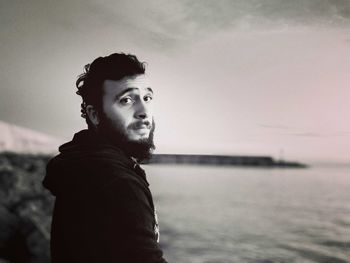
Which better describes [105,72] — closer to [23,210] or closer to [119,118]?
[119,118]

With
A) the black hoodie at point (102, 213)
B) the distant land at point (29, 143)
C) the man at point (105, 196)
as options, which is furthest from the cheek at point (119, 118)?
the distant land at point (29, 143)

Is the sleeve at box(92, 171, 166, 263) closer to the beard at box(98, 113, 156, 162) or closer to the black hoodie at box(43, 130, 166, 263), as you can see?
the black hoodie at box(43, 130, 166, 263)

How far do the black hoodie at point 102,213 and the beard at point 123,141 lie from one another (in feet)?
0.60

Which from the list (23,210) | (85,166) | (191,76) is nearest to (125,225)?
(85,166)

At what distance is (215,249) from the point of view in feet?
11.2

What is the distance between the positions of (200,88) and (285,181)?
483 cm

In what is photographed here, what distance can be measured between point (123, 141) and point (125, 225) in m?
0.42

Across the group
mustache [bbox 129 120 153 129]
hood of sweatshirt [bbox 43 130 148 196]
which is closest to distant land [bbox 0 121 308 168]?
mustache [bbox 129 120 153 129]

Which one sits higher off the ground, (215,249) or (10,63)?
(10,63)

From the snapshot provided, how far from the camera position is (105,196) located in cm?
92

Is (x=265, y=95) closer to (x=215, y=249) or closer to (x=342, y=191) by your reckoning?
(x=215, y=249)

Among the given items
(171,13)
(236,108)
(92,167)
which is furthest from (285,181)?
(92,167)

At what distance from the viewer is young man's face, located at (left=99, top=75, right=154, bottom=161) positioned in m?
1.28

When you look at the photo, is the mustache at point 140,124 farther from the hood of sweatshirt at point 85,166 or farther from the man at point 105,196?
the hood of sweatshirt at point 85,166
